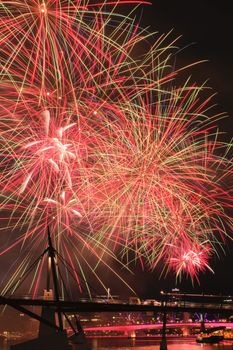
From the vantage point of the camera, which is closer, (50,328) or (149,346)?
(50,328)

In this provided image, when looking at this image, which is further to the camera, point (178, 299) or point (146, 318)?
point (146, 318)

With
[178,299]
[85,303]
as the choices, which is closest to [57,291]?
[85,303]

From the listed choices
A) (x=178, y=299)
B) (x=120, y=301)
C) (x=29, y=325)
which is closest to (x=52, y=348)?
(x=120, y=301)

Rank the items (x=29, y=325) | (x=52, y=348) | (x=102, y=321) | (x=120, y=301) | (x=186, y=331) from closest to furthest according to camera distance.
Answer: (x=52, y=348), (x=120, y=301), (x=102, y=321), (x=186, y=331), (x=29, y=325)

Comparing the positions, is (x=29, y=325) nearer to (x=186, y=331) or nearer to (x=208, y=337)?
(x=186, y=331)

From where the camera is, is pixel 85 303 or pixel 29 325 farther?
pixel 29 325

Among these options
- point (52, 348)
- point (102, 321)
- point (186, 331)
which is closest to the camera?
point (52, 348)

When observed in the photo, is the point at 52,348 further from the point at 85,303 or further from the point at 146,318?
the point at 146,318

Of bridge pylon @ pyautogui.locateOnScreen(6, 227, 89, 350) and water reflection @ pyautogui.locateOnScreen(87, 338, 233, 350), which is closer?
bridge pylon @ pyautogui.locateOnScreen(6, 227, 89, 350)

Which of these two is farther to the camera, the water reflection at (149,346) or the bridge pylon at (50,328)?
the water reflection at (149,346)

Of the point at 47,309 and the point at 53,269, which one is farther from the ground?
the point at 53,269
